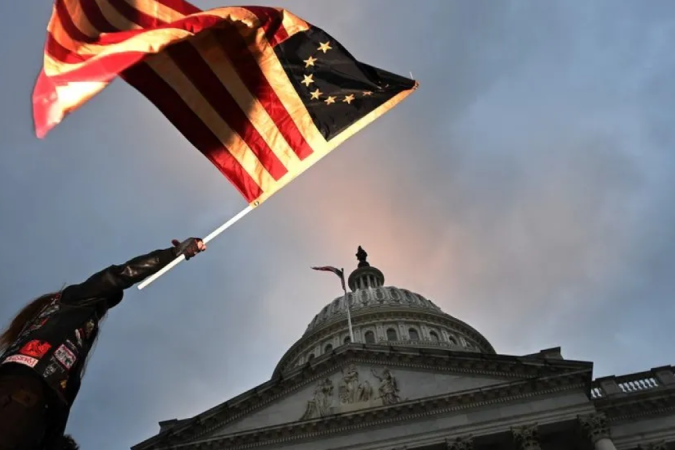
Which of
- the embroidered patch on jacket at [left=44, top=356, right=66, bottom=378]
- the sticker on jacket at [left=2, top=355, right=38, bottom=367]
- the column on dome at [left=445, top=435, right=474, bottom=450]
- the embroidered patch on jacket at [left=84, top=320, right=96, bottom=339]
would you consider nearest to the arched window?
the column on dome at [left=445, top=435, right=474, bottom=450]

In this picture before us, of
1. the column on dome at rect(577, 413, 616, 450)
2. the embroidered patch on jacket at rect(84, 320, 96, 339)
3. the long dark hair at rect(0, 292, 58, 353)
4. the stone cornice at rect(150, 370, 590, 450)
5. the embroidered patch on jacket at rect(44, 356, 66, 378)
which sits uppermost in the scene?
the stone cornice at rect(150, 370, 590, 450)

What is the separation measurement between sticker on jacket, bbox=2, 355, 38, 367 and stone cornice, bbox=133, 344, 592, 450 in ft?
95.7

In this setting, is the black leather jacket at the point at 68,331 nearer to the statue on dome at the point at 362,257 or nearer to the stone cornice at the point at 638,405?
the stone cornice at the point at 638,405

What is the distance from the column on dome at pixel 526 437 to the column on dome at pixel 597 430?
231 cm

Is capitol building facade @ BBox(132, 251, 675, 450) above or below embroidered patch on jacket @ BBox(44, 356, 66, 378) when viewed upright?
above

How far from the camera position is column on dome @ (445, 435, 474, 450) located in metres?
29.8

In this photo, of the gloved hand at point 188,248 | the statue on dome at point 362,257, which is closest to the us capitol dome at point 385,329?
the statue on dome at point 362,257

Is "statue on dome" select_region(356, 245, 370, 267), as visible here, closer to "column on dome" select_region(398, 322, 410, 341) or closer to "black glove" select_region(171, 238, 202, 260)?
"column on dome" select_region(398, 322, 410, 341)

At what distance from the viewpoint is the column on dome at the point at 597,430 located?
92.9 feet

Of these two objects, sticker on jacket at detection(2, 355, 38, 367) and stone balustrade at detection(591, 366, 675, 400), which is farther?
stone balustrade at detection(591, 366, 675, 400)

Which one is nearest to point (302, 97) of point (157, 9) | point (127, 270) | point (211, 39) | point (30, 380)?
point (211, 39)

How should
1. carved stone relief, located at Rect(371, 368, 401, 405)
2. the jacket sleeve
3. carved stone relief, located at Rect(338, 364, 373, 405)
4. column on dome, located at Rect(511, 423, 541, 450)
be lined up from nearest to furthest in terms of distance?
the jacket sleeve, column on dome, located at Rect(511, 423, 541, 450), carved stone relief, located at Rect(371, 368, 401, 405), carved stone relief, located at Rect(338, 364, 373, 405)

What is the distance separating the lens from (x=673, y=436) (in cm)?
2998

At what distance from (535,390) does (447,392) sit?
180 inches
